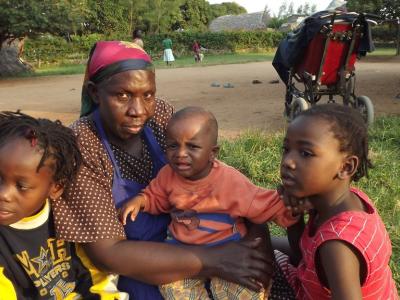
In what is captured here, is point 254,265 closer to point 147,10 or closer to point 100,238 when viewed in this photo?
point 100,238

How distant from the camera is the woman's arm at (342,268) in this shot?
131 cm

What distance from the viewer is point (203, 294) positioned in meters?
1.73

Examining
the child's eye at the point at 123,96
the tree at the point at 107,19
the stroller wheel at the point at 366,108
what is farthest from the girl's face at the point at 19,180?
the tree at the point at 107,19

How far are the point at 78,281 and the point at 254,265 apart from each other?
27.1 inches

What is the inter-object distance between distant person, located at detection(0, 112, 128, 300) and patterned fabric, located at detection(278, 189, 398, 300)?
0.74 metres

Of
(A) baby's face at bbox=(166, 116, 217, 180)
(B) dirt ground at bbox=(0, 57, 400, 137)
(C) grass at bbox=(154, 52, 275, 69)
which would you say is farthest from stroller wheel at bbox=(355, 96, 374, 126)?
(C) grass at bbox=(154, 52, 275, 69)

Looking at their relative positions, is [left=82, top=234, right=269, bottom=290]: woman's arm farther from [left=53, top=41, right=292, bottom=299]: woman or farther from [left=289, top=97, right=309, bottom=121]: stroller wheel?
[left=289, top=97, right=309, bottom=121]: stroller wheel

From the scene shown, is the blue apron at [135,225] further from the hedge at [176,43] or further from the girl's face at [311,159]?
the hedge at [176,43]

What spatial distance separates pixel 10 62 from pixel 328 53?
58.8 feet

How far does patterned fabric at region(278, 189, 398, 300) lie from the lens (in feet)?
4.43

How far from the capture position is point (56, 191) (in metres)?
1.68

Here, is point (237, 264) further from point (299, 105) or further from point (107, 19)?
point (107, 19)

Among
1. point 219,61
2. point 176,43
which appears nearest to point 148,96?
point 219,61

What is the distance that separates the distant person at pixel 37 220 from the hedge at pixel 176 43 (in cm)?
2705
